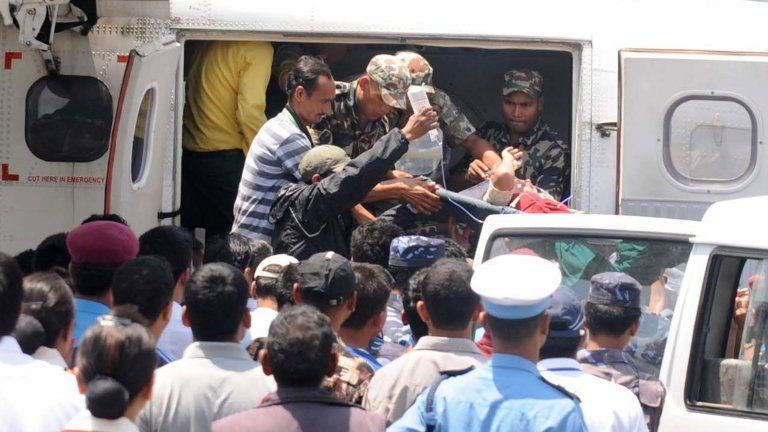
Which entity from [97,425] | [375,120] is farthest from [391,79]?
[97,425]

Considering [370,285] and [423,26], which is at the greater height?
[423,26]

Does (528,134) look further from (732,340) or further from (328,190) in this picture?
(732,340)

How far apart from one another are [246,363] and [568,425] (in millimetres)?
1107

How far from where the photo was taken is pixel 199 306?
148 inches

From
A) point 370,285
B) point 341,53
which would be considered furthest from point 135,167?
point 370,285

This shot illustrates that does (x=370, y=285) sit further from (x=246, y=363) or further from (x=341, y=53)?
(x=341, y=53)

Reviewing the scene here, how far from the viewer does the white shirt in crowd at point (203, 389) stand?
3.52 m

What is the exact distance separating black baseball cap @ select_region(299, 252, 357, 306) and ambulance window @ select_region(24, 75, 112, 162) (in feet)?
8.40

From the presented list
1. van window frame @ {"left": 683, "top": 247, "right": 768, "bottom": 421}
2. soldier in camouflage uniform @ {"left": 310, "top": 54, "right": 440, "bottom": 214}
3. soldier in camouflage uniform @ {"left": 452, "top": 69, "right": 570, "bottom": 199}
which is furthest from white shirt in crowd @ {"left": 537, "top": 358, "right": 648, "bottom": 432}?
soldier in camouflage uniform @ {"left": 452, "top": 69, "right": 570, "bottom": 199}

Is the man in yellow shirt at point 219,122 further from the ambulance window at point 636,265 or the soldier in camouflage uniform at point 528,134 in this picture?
the ambulance window at point 636,265

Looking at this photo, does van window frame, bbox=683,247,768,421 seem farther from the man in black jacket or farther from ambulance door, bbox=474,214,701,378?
the man in black jacket

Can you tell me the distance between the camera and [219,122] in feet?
23.7

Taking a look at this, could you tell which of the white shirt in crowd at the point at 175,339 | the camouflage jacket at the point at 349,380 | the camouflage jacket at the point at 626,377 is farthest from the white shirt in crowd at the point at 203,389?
the camouflage jacket at the point at 626,377

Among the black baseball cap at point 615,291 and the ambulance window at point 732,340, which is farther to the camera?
the black baseball cap at point 615,291
